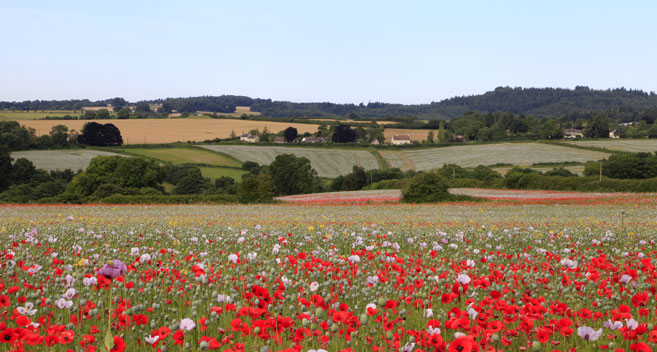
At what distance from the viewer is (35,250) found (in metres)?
9.71

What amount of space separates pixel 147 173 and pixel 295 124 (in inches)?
3365

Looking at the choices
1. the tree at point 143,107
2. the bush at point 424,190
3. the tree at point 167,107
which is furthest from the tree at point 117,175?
the tree at point 167,107

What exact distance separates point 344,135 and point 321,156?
25.7 metres

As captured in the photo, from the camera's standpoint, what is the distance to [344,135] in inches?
5674

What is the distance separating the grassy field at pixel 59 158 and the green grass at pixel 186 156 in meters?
8.03

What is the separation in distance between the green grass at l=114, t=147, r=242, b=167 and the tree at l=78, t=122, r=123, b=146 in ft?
33.5

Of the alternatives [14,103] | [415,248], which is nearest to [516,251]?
[415,248]

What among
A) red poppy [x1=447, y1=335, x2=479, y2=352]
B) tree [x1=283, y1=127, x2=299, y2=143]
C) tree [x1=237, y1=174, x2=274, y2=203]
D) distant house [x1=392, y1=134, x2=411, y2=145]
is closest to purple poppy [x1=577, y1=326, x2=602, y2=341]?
red poppy [x1=447, y1=335, x2=479, y2=352]

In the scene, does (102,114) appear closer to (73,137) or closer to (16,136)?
(73,137)

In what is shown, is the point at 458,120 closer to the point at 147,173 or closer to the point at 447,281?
the point at 147,173

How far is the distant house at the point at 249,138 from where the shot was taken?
5526 inches

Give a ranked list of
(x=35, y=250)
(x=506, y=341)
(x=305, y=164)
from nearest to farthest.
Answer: (x=506, y=341) < (x=35, y=250) < (x=305, y=164)

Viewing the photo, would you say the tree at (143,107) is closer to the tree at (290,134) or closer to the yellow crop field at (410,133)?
the tree at (290,134)

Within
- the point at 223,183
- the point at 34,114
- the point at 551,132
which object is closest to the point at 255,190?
the point at 223,183
